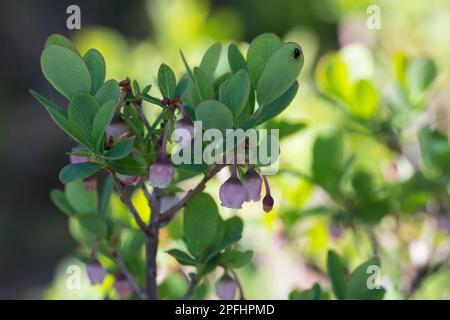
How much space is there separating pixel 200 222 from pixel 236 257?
6 centimetres

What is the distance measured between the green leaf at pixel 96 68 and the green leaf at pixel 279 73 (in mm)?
147

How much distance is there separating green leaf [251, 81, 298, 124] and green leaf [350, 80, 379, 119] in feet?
1.16

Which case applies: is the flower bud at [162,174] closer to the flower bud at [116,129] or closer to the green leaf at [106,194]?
the flower bud at [116,129]

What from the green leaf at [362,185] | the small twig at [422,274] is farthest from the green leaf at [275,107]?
the small twig at [422,274]

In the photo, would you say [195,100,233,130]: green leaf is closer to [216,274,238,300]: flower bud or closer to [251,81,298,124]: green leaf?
[251,81,298,124]: green leaf

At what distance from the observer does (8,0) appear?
4059 mm

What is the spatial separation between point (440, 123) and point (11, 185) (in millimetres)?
2810

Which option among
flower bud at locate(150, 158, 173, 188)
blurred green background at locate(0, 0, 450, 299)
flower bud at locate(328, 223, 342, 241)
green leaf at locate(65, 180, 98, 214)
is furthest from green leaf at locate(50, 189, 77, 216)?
flower bud at locate(328, 223, 342, 241)

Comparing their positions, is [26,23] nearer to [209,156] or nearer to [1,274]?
[1,274]

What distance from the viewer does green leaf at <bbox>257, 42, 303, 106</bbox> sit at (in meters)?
0.64

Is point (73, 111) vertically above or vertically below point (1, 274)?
below

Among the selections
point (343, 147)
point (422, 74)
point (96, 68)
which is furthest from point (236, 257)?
point (422, 74)

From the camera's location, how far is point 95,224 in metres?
0.81
